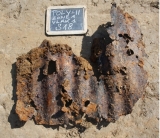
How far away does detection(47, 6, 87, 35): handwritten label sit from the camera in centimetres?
234

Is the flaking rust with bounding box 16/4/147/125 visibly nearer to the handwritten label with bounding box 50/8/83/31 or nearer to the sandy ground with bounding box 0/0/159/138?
the sandy ground with bounding box 0/0/159/138

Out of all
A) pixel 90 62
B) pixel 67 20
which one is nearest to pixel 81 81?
pixel 90 62

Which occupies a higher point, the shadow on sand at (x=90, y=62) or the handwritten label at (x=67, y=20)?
the handwritten label at (x=67, y=20)

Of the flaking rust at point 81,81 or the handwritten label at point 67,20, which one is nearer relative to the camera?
the flaking rust at point 81,81

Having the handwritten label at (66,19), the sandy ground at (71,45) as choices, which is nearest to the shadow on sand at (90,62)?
the sandy ground at (71,45)

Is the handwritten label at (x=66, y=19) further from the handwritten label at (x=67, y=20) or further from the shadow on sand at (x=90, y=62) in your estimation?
the shadow on sand at (x=90, y=62)

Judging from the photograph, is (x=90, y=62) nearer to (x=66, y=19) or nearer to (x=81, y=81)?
(x=81, y=81)

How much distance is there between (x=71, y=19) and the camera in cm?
238

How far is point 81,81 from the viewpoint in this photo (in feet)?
6.81

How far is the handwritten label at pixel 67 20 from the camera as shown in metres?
2.34

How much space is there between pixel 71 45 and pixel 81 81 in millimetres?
364

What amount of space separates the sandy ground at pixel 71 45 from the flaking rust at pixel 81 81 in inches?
3.6

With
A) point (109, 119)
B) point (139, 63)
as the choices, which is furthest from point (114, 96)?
point (139, 63)

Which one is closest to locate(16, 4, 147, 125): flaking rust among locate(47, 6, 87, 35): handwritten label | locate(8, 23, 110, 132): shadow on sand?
locate(8, 23, 110, 132): shadow on sand
